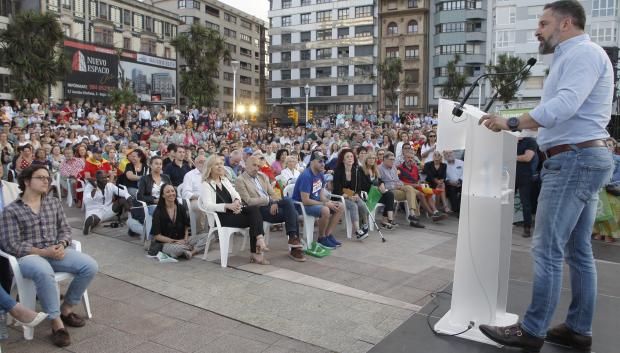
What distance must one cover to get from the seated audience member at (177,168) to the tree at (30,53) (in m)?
26.1

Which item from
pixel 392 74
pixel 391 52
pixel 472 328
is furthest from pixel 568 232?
pixel 391 52

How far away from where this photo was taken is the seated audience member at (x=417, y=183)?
892cm

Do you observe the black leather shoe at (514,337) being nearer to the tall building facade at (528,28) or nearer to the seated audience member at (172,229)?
the seated audience member at (172,229)

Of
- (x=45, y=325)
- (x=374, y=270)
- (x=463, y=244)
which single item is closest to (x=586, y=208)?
(x=463, y=244)

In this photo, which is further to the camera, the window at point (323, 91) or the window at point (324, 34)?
the window at point (324, 34)

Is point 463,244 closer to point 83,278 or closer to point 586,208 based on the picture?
point 586,208

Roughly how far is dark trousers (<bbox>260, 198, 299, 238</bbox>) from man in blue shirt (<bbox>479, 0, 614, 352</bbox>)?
3.40 m

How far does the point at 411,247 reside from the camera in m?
6.79

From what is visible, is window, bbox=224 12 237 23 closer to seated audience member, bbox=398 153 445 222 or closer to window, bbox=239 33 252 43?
window, bbox=239 33 252 43

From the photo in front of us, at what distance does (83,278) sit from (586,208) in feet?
12.0

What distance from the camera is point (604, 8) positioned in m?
43.5

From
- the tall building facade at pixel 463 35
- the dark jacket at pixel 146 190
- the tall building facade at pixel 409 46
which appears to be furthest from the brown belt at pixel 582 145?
the tall building facade at pixel 409 46

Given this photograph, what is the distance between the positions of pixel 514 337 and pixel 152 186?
5.50m

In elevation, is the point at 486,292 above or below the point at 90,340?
above
